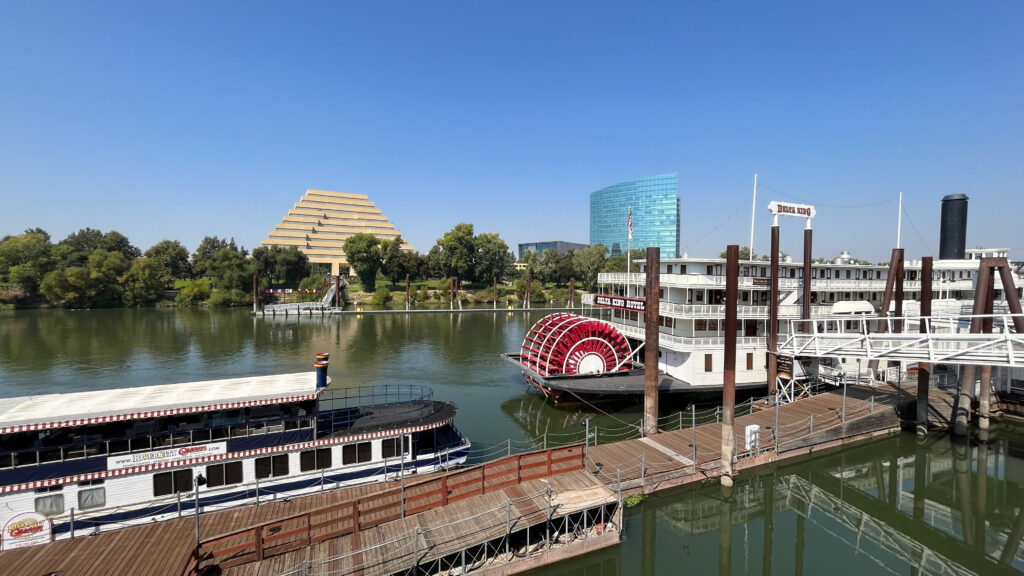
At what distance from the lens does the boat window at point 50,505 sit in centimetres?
1208

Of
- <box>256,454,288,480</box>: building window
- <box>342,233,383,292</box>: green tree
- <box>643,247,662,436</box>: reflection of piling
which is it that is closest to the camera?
<box>256,454,288,480</box>: building window

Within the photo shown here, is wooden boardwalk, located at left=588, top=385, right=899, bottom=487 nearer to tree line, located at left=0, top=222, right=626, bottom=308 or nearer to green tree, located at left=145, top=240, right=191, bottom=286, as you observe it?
tree line, located at left=0, top=222, right=626, bottom=308

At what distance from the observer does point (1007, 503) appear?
17094 millimetres

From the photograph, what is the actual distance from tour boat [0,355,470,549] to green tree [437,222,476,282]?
3378 inches

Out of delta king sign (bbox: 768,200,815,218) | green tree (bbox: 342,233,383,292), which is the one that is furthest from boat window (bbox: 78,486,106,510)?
green tree (bbox: 342,233,383,292)

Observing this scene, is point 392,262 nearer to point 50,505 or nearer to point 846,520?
point 50,505

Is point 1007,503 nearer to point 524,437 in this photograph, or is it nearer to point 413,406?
point 524,437

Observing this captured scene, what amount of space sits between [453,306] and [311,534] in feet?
246

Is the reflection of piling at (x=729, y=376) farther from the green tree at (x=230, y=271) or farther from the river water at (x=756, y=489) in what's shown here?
the green tree at (x=230, y=271)

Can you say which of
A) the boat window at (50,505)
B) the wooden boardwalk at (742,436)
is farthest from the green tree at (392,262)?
the boat window at (50,505)

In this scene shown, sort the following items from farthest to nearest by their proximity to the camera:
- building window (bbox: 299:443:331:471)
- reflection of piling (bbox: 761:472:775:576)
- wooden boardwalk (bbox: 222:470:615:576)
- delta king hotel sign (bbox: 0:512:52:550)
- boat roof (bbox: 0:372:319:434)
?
building window (bbox: 299:443:331:471), reflection of piling (bbox: 761:472:775:576), boat roof (bbox: 0:372:319:434), delta king hotel sign (bbox: 0:512:52:550), wooden boardwalk (bbox: 222:470:615:576)

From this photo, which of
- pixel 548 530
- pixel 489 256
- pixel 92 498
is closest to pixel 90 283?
pixel 489 256

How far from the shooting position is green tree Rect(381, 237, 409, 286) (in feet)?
320

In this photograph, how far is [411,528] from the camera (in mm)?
11219
